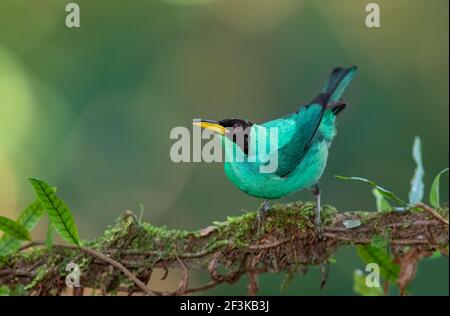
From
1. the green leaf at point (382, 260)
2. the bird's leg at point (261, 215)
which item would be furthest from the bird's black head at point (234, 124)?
the green leaf at point (382, 260)

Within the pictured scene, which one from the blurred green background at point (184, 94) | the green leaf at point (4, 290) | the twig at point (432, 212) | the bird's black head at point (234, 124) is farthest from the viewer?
the blurred green background at point (184, 94)

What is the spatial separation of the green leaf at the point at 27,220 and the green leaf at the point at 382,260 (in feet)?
4.58

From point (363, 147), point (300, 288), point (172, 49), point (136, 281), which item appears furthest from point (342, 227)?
point (172, 49)

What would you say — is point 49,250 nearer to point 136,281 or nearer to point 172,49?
point 136,281

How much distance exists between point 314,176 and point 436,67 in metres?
5.33

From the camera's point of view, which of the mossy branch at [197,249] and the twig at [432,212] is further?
the mossy branch at [197,249]

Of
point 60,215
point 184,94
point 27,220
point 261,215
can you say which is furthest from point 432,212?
point 184,94

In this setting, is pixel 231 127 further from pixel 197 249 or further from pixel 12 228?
pixel 12 228

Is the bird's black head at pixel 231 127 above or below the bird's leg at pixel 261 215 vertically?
above

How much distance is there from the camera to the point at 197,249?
8.02ft

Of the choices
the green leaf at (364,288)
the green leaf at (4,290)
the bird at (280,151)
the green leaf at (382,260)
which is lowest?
the green leaf at (4,290)

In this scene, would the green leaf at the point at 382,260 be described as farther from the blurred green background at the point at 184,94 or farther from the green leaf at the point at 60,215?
the blurred green background at the point at 184,94

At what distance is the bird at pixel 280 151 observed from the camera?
2.66 m

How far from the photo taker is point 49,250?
2479 millimetres
